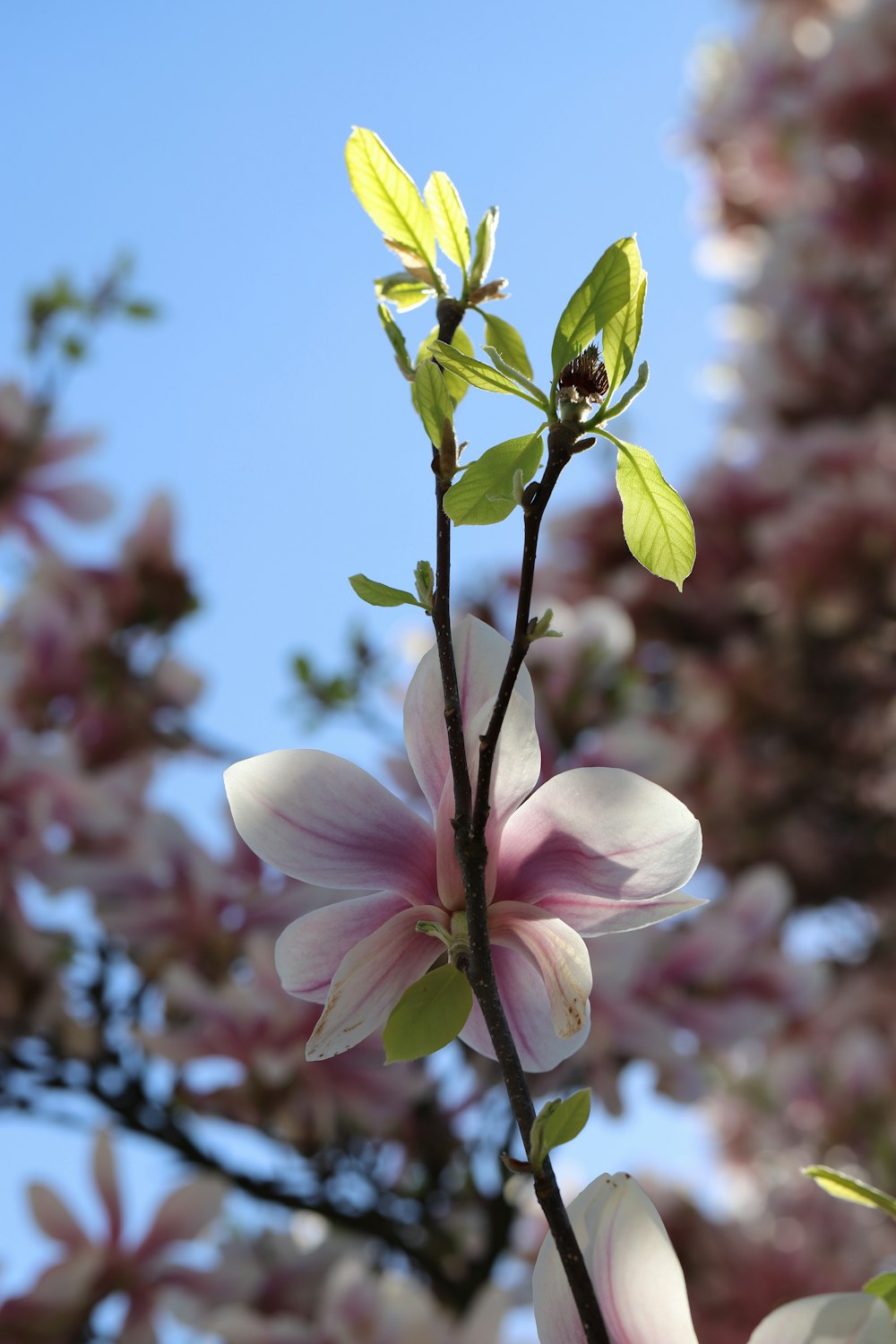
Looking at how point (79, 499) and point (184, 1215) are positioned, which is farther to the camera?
point (79, 499)

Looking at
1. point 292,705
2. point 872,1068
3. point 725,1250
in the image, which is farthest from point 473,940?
point 872,1068

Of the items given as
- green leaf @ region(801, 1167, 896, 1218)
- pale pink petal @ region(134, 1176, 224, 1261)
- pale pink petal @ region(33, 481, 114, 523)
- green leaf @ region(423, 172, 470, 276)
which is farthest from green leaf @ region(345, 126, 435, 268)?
pale pink petal @ region(33, 481, 114, 523)

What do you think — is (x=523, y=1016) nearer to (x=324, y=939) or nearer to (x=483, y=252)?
(x=324, y=939)

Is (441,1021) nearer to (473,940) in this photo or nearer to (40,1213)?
(473,940)

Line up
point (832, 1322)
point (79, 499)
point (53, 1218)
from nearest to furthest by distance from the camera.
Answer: point (832, 1322)
point (53, 1218)
point (79, 499)

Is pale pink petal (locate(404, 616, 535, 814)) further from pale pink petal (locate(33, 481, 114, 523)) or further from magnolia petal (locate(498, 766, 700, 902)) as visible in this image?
pale pink petal (locate(33, 481, 114, 523))

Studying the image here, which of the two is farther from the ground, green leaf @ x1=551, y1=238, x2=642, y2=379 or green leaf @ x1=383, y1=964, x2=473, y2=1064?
green leaf @ x1=551, y1=238, x2=642, y2=379

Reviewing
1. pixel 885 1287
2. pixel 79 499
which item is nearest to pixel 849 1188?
pixel 885 1287
